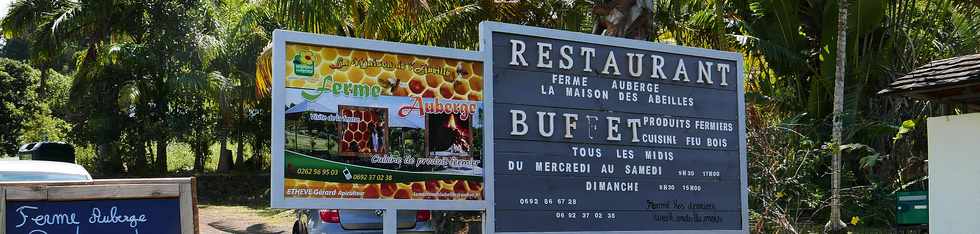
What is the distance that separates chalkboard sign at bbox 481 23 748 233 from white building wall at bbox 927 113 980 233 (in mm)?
3775

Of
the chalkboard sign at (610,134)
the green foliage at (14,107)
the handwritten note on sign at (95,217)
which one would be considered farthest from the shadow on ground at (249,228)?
the green foliage at (14,107)

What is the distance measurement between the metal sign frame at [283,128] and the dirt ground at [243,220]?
11716mm

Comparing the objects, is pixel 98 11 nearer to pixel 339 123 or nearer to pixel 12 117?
pixel 12 117

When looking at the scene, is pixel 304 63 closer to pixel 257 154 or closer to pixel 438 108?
pixel 438 108

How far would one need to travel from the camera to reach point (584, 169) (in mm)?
6910

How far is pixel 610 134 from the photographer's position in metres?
7.05

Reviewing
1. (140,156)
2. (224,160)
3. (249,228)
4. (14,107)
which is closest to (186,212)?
(249,228)

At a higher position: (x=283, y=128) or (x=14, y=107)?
(x=14, y=107)

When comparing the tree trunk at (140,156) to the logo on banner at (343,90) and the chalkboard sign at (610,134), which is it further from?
the logo on banner at (343,90)

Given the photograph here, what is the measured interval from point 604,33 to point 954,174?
4328mm

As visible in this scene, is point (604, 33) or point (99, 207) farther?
point (604, 33)

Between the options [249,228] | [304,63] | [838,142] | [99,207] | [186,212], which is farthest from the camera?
[249,228]

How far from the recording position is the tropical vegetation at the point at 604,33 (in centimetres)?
1243

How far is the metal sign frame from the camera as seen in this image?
573cm
